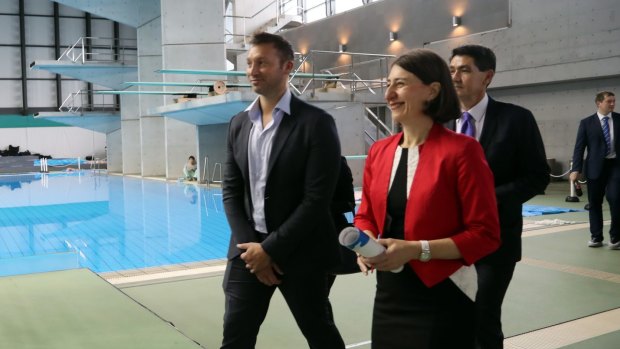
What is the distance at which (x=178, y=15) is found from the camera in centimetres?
1828

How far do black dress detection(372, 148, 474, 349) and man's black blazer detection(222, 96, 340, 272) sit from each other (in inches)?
20.9

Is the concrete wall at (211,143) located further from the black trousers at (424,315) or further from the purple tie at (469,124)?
the black trousers at (424,315)

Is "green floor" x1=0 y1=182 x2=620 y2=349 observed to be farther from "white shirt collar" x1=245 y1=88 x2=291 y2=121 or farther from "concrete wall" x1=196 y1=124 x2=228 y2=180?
"concrete wall" x1=196 y1=124 x2=228 y2=180

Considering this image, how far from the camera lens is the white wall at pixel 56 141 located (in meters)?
32.8

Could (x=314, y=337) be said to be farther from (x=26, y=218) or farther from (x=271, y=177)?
(x=26, y=218)

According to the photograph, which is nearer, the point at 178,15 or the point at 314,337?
the point at 314,337

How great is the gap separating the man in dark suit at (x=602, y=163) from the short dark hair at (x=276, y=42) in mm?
5111

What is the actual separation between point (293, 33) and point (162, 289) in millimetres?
21605

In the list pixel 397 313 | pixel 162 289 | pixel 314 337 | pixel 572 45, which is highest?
pixel 572 45

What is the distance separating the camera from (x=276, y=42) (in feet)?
7.70

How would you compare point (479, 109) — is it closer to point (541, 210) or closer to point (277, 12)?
point (541, 210)

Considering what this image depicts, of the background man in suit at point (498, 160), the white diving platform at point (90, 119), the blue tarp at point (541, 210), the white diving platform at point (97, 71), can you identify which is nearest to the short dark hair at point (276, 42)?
the background man in suit at point (498, 160)

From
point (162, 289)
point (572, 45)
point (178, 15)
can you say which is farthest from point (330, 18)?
point (162, 289)

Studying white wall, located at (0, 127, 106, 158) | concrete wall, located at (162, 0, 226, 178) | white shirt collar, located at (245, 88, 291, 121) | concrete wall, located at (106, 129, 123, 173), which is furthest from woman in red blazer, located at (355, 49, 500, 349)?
white wall, located at (0, 127, 106, 158)
